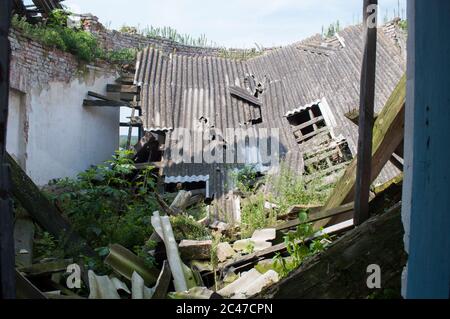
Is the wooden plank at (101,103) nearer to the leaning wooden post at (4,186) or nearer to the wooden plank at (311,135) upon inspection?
the wooden plank at (311,135)

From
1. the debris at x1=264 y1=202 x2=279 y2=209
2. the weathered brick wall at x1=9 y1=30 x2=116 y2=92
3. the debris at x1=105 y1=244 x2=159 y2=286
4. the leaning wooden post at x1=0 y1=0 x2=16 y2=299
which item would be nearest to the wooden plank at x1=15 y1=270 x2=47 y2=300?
the leaning wooden post at x1=0 y1=0 x2=16 y2=299

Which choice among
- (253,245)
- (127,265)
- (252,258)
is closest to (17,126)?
(127,265)

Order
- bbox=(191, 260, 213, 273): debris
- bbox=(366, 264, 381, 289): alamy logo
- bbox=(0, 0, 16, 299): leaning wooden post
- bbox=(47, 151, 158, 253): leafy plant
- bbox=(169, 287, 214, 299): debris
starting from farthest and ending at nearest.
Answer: bbox=(47, 151, 158, 253): leafy plant → bbox=(191, 260, 213, 273): debris → bbox=(169, 287, 214, 299): debris → bbox=(366, 264, 381, 289): alamy logo → bbox=(0, 0, 16, 299): leaning wooden post

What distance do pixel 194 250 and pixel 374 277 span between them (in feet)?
8.63

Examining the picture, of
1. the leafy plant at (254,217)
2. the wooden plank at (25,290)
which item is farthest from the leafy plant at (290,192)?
the wooden plank at (25,290)

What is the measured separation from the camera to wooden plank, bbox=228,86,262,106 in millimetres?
11062

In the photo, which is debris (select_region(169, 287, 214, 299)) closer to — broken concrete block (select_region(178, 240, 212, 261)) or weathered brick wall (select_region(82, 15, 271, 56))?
broken concrete block (select_region(178, 240, 212, 261))

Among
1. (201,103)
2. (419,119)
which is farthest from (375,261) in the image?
(201,103)

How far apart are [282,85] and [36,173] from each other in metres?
5.71

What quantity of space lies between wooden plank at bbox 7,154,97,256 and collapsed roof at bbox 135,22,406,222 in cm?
430

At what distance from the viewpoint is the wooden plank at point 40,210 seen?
4.30m

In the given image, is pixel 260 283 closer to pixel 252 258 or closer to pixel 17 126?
pixel 252 258

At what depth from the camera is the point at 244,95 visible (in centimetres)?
1119

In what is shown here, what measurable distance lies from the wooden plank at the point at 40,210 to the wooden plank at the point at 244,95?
7.01m
